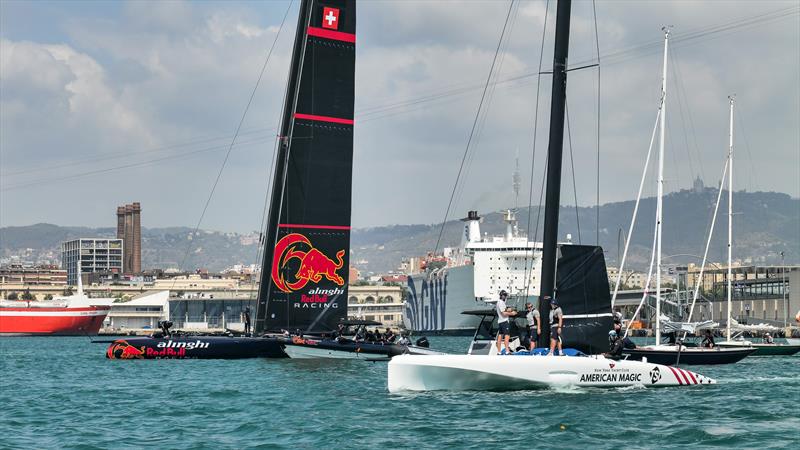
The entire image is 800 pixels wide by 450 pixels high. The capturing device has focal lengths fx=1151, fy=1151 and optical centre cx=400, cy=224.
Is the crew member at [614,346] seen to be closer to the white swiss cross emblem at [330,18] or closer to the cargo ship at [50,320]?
the white swiss cross emblem at [330,18]

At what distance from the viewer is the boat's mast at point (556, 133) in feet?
79.9

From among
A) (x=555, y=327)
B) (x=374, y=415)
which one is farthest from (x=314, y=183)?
(x=374, y=415)

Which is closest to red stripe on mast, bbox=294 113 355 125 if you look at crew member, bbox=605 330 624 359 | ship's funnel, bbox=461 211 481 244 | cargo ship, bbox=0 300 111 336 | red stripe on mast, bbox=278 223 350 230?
red stripe on mast, bbox=278 223 350 230

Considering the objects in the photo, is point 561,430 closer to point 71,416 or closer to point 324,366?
point 71,416

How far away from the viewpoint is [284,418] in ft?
68.6

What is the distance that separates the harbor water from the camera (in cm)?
1789

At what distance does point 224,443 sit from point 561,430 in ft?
17.6

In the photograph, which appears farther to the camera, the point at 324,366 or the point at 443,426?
the point at 324,366

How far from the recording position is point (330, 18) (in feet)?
129

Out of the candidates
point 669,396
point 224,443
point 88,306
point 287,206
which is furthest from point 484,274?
point 224,443

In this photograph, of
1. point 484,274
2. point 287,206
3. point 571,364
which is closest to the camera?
point 571,364

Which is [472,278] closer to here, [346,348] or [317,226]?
[317,226]

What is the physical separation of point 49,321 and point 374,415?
102365 mm

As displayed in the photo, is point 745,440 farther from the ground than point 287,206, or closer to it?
closer to it
